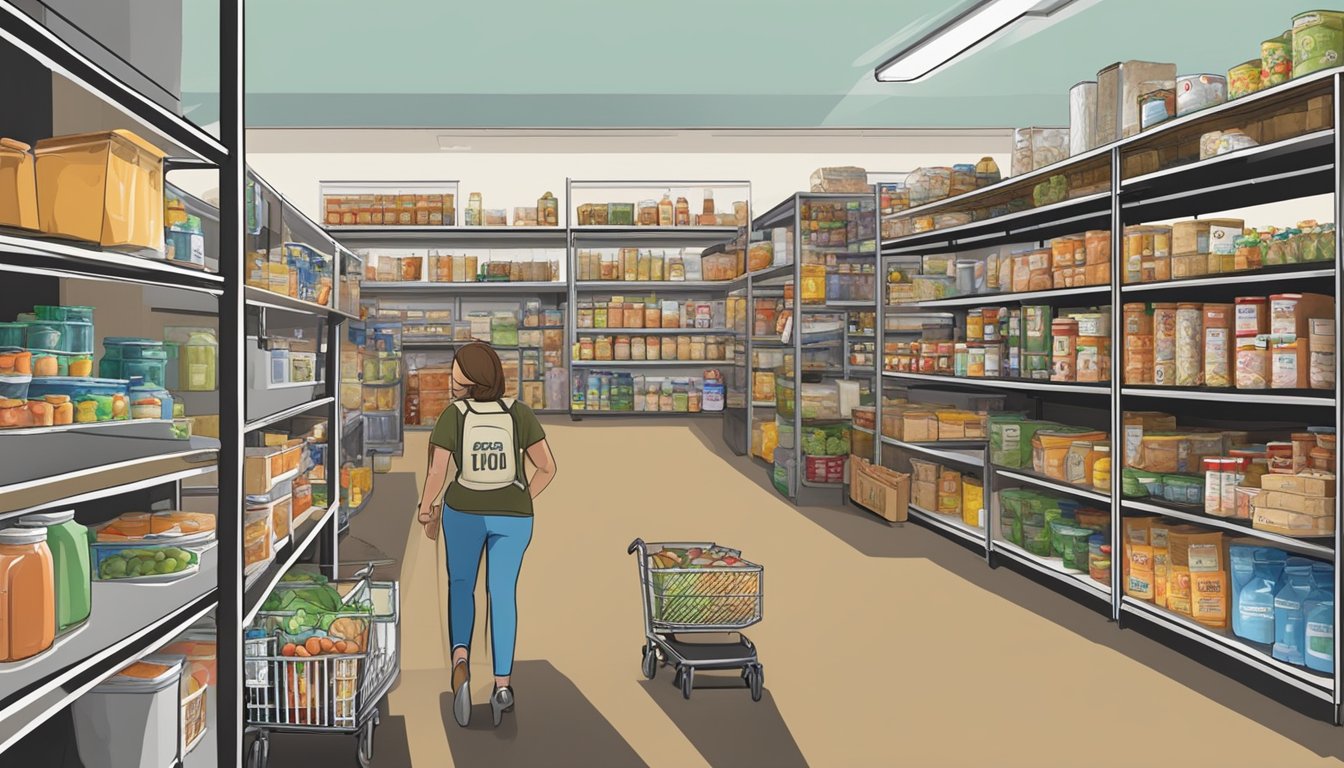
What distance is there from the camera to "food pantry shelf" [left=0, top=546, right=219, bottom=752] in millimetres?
1831

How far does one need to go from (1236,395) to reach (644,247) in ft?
35.7

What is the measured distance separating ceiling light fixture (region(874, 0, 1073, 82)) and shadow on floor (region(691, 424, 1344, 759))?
4.09 metres

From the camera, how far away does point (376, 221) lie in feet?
44.0

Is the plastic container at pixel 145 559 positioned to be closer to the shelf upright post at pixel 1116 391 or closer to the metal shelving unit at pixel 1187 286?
the metal shelving unit at pixel 1187 286

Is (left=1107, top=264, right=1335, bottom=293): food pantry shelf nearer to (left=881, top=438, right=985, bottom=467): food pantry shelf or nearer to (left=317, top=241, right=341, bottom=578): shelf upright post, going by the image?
(left=881, top=438, right=985, bottom=467): food pantry shelf

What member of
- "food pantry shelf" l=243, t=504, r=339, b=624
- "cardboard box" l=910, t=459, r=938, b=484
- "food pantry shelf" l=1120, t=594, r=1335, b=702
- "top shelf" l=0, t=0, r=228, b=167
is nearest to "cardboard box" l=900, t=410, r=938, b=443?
"cardboard box" l=910, t=459, r=938, b=484

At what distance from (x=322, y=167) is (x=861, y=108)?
792cm

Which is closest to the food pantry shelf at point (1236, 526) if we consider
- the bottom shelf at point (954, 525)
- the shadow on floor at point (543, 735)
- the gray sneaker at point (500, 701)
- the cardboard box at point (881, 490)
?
the bottom shelf at point (954, 525)

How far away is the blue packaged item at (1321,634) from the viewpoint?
351 centimetres

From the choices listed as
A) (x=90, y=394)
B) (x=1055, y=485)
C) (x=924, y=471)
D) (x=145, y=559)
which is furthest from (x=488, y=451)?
(x=924, y=471)

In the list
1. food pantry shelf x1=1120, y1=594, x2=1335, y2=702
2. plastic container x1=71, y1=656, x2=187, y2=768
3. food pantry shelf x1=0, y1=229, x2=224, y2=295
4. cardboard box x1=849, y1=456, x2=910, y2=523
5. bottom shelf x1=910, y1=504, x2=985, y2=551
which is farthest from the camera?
cardboard box x1=849, y1=456, x2=910, y2=523

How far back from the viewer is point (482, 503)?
140 inches

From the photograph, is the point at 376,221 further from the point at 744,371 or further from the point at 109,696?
the point at 109,696

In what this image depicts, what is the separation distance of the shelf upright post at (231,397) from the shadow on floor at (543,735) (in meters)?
0.76
